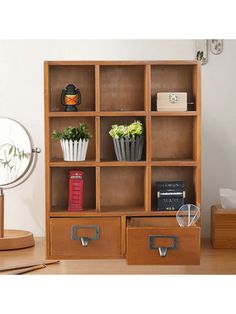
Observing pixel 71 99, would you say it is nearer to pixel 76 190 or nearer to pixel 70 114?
pixel 70 114

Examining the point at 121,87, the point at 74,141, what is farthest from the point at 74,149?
the point at 121,87

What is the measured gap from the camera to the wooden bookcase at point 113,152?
2.81 metres

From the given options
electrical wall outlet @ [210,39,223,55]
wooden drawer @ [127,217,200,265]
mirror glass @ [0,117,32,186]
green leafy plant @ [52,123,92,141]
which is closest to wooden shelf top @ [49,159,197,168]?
green leafy plant @ [52,123,92,141]

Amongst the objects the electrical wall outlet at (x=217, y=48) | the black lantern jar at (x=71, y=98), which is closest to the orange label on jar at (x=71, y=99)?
the black lantern jar at (x=71, y=98)

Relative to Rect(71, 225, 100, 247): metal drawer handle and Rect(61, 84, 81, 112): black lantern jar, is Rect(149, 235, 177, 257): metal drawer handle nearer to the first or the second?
Rect(71, 225, 100, 247): metal drawer handle

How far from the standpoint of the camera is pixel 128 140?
2.80 metres

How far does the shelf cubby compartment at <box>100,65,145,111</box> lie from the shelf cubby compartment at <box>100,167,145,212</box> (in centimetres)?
31

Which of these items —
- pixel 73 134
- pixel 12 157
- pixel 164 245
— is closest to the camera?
pixel 164 245

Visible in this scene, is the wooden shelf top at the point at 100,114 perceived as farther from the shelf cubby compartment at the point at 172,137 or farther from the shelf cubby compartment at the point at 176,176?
the shelf cubby compartment at the point at 176,176

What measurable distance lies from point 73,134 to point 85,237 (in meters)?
0.49

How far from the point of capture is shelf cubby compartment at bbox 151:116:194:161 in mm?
2980

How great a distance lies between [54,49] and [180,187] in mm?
1044

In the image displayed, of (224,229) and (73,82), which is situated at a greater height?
(73,82)

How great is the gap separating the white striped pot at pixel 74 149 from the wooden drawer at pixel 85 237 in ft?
0.95
